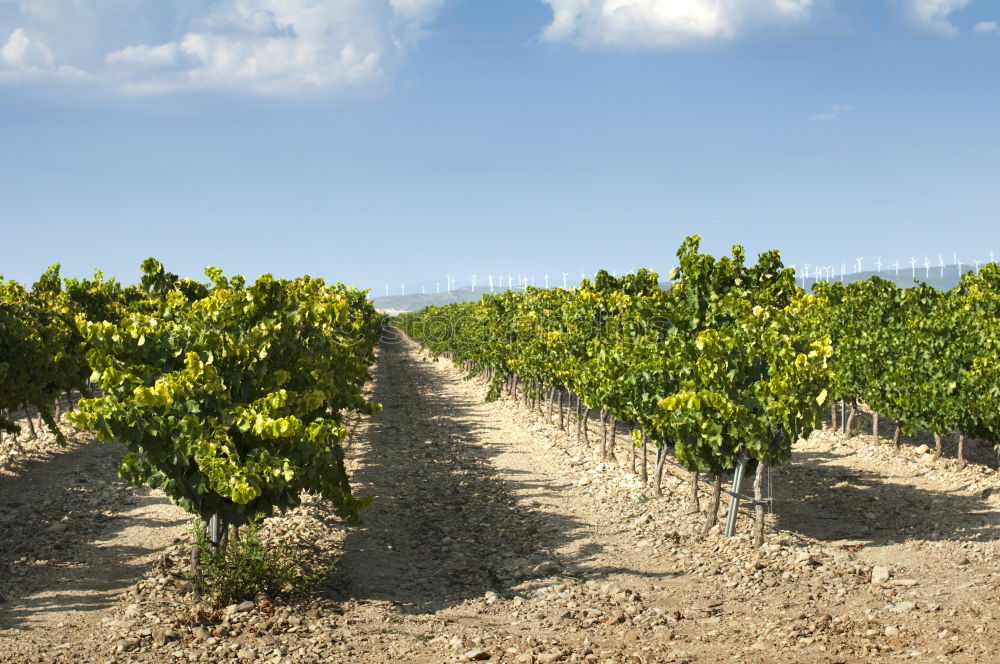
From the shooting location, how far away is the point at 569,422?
92.7ft

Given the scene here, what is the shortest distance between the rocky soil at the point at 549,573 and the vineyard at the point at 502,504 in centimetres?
6

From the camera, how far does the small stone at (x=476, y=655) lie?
9.47m

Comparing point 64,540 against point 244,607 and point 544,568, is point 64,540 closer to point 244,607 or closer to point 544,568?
point 244,607

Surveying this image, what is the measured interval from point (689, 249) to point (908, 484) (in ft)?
27.8

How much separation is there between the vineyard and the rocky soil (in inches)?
2.3

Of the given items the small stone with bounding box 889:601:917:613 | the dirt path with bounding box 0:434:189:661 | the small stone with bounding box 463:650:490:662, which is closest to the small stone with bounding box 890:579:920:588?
the small stone with bounding box 889:601:917:613

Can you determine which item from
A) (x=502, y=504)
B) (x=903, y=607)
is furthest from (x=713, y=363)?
(x=502, y=504)

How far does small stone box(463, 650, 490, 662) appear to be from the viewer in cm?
947

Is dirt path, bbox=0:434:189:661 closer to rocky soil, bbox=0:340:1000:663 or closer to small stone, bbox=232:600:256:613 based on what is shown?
rocky soil, bbox=0:340:1000:663

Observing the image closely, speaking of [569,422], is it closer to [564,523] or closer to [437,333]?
[564,523]

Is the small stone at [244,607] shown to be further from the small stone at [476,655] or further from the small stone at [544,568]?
the small stone at [544,568]

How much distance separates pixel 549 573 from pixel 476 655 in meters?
3.39

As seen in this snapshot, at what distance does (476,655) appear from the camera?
9.49 m

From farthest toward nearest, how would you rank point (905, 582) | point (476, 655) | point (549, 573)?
1. point (549, 573)
2. point (905, 582)
3. point (476, 655)
